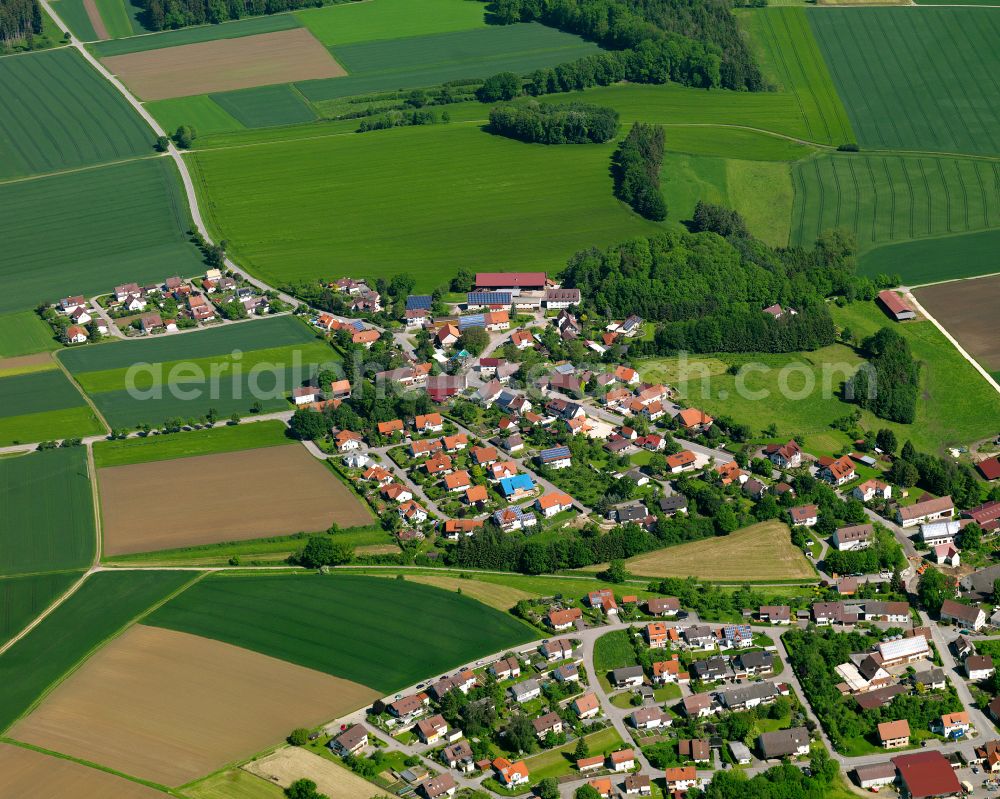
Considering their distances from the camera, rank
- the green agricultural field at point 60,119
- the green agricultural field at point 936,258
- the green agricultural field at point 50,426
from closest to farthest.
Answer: the green agricultural field at point 50,426, the green agricultural field at point 936,258, the green agricultural field at point 60,119

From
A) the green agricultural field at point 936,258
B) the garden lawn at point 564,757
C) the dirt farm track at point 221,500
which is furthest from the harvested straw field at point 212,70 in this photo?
the garden lawn at point 564,757

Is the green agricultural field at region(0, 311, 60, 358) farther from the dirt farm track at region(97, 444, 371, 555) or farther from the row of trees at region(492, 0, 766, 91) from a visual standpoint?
the row of trees at region(492, 0, 766, 91)

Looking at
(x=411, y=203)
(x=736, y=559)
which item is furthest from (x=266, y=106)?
(x=736, y=559)

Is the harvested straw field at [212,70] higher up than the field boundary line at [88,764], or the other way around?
the harvested straw field at [212,70]

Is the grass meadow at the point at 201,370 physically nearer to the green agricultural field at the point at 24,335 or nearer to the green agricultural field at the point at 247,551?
the green agricultural field at the point at 24,335

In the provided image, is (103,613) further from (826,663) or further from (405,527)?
(826,663)

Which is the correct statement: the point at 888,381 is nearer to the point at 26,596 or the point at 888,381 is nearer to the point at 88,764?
the point at 26,596
